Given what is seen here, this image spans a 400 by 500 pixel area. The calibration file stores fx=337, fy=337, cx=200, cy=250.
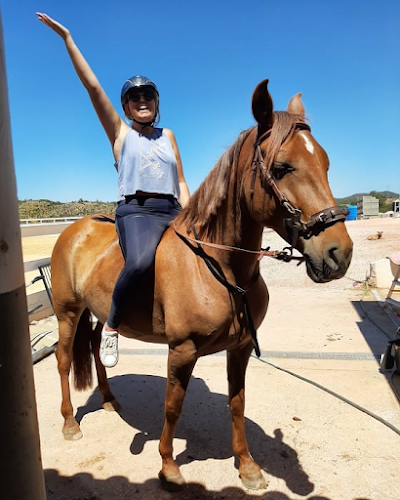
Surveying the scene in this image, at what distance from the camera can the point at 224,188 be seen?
2.11m

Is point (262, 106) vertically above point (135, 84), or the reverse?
point (135, 84)

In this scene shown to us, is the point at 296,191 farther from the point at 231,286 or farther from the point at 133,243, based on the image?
the point at 133,243

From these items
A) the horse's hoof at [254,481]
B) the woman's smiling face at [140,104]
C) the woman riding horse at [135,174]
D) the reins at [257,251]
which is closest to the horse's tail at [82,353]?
the woman riding horse at [135,174]

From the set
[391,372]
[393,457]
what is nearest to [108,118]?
[393,457]

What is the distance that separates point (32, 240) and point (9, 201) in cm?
2068

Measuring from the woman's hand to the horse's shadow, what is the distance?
3.37 metres

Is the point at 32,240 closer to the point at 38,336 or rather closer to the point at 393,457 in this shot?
the point at 38,336

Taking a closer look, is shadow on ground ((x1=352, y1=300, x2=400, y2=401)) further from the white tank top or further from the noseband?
the white tank top

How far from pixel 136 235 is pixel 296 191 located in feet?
3.87

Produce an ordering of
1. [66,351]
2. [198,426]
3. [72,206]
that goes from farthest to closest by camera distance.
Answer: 1. [72,206]
2. [66,351]
3. [198,426]

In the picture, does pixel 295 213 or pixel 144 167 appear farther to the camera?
pixel 144 167

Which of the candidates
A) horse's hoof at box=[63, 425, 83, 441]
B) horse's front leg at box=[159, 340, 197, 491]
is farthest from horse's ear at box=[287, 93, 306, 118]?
horse's hoof at box=[63, 425, 83, 441]

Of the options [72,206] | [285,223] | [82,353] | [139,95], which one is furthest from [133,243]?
[72,206]

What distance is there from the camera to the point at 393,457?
8.73 feet
